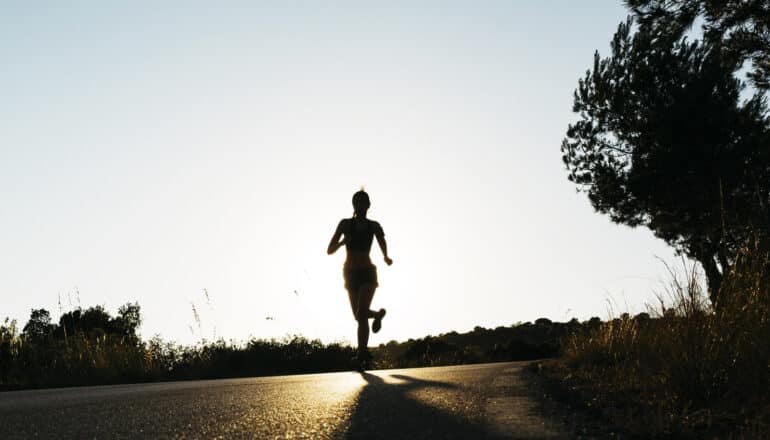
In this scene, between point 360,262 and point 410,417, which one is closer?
point 410,417

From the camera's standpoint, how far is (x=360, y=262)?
9781 millimetres

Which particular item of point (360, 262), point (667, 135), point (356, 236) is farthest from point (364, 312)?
point (667, 135)

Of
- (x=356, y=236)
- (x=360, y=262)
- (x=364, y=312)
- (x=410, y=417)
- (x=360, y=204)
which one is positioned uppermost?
(x=360, y=204)

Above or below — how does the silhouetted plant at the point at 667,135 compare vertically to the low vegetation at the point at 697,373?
above

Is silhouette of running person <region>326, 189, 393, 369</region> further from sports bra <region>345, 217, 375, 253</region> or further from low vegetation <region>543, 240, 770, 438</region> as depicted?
low vegetation <region>543, 240, 770, 438</region>

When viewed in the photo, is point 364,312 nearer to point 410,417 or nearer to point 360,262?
point 360,262

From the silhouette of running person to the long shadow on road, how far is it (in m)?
3.95

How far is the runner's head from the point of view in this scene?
9766mm

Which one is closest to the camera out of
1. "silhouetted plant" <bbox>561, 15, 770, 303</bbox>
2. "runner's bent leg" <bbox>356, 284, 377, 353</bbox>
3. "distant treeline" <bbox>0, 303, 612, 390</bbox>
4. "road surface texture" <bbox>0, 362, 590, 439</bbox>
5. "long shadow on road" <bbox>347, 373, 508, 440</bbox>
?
"long shadow on road" <bbox>347, 373, 508, 440</bbox>

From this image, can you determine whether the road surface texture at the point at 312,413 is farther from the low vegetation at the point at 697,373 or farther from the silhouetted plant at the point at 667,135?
the silhouetted plant at the point at 667,135

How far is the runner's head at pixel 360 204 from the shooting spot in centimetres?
977

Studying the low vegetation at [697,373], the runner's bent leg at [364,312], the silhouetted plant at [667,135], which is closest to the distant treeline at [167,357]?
the runner's bent leg at [364,312]

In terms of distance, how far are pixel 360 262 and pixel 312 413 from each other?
5.44 m

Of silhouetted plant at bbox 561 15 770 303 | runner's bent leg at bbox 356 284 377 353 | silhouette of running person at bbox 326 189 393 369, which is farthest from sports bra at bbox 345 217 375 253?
silhouetted plant at bbox 561 15 770 303
